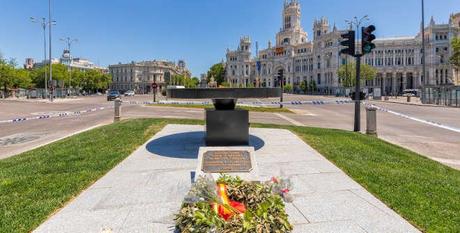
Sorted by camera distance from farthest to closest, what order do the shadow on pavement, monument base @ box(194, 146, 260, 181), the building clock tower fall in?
the building clock tower
the shadow on pavement
monument base @ box(194, 146, 260, 181)

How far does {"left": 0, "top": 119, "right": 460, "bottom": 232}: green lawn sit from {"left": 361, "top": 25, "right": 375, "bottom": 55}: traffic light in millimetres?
4167

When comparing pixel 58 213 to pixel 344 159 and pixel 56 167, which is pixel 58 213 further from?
pixel 344 159

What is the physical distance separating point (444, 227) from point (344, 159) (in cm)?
363

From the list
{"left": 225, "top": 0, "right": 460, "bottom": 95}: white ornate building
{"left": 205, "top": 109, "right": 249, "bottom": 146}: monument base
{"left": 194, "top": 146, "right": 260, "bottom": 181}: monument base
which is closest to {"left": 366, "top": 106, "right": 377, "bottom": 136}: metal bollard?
{"left": 205, "top": 109, "right": 249, "bottom": 146}: monument base

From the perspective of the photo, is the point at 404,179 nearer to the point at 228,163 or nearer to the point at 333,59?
the point at 228,163

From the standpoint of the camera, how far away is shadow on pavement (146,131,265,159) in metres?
8.20

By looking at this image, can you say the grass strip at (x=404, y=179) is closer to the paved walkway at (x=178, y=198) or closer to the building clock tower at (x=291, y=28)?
the paved walkway at (x=178, y=198)

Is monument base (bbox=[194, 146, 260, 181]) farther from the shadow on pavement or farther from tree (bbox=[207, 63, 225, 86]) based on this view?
tree (bbox=[207, 63, 225, 86])

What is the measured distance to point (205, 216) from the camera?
145 inches

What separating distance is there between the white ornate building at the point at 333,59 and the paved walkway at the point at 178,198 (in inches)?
2903

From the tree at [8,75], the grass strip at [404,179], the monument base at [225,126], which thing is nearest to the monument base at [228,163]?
the monument base at [225,126]

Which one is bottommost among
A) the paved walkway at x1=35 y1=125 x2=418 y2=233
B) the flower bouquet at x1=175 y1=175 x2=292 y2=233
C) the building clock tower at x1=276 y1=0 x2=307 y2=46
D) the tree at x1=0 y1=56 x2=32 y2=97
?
the paved walkway at x1=35 y1=125 x2=418 y2=233

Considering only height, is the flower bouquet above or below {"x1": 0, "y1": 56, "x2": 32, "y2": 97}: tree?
below

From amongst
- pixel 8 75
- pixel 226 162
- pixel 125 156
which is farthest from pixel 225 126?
pixel 8 75
